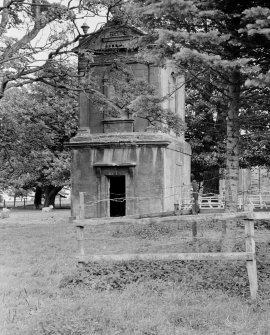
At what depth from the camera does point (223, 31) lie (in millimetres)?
10789

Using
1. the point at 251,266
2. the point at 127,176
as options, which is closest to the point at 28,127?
the point at 127,176

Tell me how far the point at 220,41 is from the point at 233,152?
301cm

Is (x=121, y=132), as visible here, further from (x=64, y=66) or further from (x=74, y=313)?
(x=74, y=313)

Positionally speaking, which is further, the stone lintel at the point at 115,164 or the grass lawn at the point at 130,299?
the stone lintel at the point at 115,164

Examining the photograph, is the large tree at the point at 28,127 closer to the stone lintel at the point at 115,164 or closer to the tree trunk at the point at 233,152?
the stone lintel at the point at 115,164

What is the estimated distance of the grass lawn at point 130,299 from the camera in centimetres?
617

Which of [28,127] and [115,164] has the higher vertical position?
[28,127]

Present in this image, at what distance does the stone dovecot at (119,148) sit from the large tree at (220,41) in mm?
9873

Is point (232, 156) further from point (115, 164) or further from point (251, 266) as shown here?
point (115, 164)

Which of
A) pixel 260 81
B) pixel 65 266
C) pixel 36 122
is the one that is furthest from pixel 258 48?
pixel 36 122

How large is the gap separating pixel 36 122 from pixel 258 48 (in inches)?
620

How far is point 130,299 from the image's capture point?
24.6 feet

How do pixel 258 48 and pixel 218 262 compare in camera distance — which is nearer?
pixel 218 262

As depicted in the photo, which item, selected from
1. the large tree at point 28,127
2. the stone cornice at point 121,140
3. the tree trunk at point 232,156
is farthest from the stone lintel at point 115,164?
the tree trunk at point 232,156
